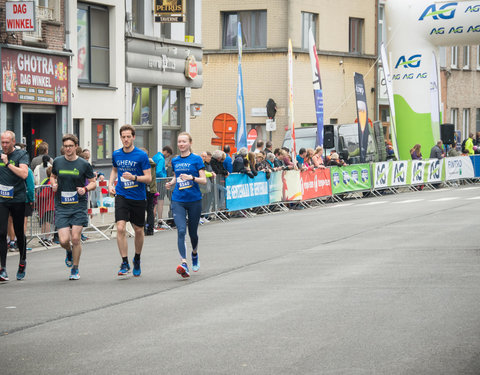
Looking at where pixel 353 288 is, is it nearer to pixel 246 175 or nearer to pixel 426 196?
pixel 246 175

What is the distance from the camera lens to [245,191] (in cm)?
2423

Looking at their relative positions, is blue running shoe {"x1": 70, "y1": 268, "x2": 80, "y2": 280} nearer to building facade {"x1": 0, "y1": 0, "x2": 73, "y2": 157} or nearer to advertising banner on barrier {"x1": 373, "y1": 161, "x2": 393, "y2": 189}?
building facade {"x1": 0, "y1": 0, "x2": 73, "y2": 157}

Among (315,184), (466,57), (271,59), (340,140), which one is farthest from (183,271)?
(466,57)

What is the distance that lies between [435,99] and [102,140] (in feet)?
47.8

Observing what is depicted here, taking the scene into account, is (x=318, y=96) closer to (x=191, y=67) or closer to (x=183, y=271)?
(x=191, y=67)

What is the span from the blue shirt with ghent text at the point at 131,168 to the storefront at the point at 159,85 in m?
15.5

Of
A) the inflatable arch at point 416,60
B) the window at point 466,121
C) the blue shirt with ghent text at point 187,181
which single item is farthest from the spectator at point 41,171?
the window at point 466,121

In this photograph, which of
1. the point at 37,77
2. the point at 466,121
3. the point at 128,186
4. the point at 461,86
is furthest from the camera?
the point at 466,121

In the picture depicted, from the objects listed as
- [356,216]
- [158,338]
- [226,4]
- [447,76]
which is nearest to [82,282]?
[158,338]

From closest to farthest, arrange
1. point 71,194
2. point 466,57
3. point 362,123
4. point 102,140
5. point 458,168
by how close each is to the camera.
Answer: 1. point 71,194
2. point 102,140
3. point 362,123
4. point 458,168
5. point 466,57

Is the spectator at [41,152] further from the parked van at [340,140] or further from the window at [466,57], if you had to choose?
the window at [466,57]

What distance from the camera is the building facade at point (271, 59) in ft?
135

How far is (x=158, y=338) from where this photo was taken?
8.20 m

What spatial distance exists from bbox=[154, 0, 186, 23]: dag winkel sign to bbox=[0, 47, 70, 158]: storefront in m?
4.51
